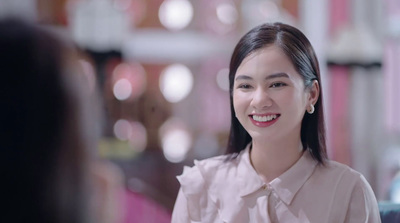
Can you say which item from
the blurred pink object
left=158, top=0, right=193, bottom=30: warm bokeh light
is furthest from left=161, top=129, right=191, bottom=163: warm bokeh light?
the blurred pink object

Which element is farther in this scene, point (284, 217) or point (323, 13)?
point (323, 13)

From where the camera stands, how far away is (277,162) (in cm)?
147

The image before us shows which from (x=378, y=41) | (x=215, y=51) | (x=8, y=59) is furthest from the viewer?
(x=215, y=51)

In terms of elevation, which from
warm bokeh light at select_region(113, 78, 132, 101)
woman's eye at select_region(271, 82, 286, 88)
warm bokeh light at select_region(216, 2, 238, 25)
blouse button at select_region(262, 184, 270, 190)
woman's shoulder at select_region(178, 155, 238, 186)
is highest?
warm bokeh light at select_region(216, 2, 238, 25)

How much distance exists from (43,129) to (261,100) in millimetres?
595

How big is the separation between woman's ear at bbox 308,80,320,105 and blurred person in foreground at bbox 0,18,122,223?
0.64 metres

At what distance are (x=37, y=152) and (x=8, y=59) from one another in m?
0.12

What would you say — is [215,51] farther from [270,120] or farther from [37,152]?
[37,152]

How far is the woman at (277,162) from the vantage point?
4.56ft

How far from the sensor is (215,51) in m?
6.14

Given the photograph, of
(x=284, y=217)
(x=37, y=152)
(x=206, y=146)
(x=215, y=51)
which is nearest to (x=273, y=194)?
(x=284, y=217)

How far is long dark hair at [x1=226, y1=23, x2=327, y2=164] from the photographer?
4.61ft

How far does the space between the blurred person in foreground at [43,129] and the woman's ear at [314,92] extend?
2.10 feet

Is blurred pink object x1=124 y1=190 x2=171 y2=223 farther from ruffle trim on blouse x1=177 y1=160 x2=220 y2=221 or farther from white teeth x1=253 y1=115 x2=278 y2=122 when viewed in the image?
white teeth x1=253 y1=115 x2=278 y2=122
